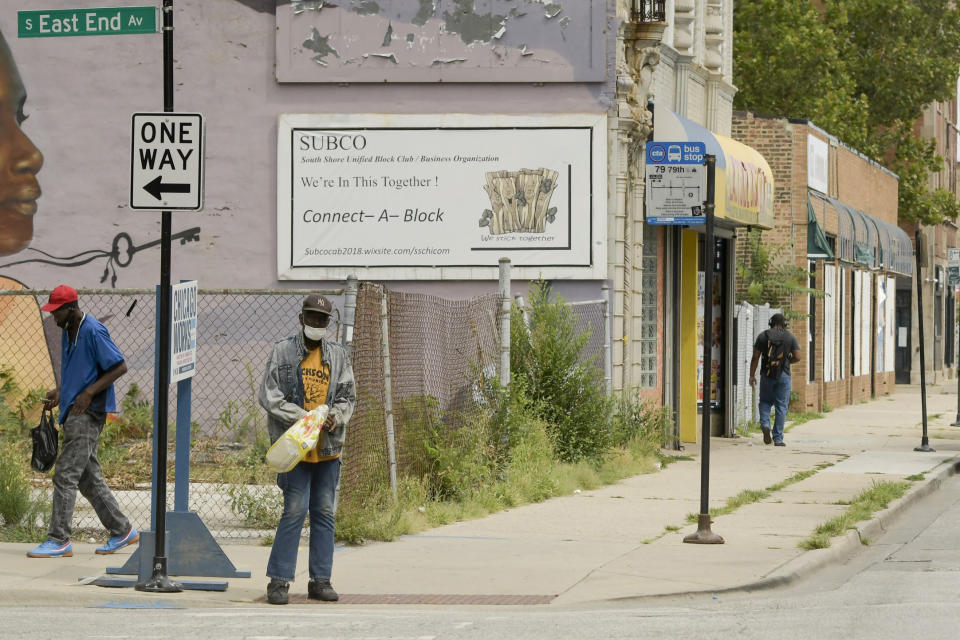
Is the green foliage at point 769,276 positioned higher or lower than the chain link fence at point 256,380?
higher

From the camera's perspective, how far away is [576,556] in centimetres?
1160

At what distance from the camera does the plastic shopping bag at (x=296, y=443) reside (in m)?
9.25

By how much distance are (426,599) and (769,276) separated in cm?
1982

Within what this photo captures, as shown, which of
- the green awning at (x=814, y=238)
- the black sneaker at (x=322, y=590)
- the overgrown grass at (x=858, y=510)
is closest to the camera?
the black sneaker at (x=322, y=590)

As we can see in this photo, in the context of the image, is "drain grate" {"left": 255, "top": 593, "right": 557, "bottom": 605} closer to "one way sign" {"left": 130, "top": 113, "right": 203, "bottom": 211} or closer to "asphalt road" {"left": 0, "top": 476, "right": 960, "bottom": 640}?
"asphalt road" {"left": 0, "top": 476, "right": 960, "bottom": 640}

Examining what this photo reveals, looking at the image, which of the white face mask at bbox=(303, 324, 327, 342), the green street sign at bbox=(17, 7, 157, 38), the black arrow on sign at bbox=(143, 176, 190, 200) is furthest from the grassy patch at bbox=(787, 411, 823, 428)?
the black arrow on sign at bbox=(143, 176, 190, 200)

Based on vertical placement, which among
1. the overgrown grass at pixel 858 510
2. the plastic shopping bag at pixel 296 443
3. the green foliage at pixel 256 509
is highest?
the plastic shopping bag at pixel 296 443

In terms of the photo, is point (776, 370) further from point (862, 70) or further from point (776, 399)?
point (862, 70)

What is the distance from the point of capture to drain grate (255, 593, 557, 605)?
9758mm

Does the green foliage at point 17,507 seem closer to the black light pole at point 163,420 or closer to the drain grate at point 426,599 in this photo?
the black light pole at point 163,420

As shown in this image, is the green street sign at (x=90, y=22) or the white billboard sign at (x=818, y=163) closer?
the green street sign at (x=90, y=22)

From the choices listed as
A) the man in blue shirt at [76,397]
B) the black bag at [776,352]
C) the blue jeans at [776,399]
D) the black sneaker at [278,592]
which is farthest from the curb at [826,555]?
the black bag at [776,352]

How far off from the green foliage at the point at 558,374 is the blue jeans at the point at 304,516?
273 inches

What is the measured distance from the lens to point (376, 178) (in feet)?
61.8
